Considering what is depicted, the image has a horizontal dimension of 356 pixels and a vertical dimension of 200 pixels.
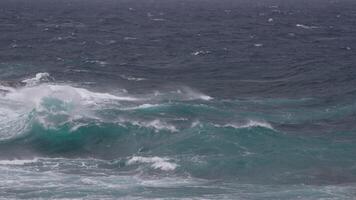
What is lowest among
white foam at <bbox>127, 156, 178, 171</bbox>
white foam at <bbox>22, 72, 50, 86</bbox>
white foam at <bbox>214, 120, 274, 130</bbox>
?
white foam at <bbox>127, 156, 178, 171</bbox>

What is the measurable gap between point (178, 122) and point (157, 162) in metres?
7.84

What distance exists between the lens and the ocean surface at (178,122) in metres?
37.4

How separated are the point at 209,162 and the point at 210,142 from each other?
350 cm

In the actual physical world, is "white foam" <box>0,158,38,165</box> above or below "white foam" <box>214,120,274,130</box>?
below

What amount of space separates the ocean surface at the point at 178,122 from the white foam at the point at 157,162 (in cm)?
11

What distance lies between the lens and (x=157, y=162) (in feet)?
133

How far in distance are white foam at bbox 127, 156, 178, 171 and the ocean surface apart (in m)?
0.11

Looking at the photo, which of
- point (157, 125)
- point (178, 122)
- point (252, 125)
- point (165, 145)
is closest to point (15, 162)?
point (165, 145)

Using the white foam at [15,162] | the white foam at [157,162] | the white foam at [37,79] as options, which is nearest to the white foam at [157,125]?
the white foam at [157,162]

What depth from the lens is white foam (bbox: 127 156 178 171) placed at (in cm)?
3978

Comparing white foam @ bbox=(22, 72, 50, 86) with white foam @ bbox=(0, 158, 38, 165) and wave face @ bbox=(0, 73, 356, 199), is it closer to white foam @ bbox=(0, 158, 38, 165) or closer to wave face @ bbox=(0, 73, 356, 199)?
wave face @ bbox=(0, 73, 356, 199)

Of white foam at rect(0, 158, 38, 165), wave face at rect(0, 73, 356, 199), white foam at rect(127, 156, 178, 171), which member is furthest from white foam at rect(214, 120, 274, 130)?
white foam at rect(0, 158, 38, 165)

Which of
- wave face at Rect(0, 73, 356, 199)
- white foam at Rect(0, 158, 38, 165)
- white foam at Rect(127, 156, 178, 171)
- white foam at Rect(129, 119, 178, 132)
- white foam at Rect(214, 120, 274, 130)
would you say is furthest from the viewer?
white foam at Rect(214, 120, 274, 130)

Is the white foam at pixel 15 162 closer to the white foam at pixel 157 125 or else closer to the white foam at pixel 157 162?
the white foam at pixel 157 162
